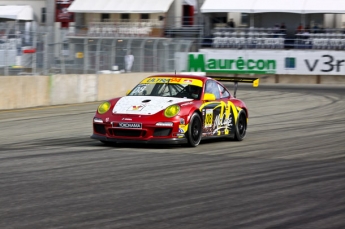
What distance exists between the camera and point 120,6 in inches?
1858

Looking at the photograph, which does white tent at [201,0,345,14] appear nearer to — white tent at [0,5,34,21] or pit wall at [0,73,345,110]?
white tent at [0,5,34,21]

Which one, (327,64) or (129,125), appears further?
(327,64)

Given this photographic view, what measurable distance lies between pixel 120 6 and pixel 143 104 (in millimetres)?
35688

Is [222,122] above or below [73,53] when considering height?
below

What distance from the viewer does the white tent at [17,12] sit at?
160 feet

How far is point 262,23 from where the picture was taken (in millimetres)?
43844

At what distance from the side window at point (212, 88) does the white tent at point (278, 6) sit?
27.2 m

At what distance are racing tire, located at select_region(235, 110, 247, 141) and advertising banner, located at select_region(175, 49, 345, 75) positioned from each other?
22.2 metres

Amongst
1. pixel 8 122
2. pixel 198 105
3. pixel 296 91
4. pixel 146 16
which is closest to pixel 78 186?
pixel 198 105

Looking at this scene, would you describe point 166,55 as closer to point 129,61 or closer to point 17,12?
point 129,61

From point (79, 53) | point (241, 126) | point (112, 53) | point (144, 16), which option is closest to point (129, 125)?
point (241, 126)

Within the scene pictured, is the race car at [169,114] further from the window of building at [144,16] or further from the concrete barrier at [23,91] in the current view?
the window of building at [144,16]

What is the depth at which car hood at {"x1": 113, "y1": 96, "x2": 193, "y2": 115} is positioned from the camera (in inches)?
469

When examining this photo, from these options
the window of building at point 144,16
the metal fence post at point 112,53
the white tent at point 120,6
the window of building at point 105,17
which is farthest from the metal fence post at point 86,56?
the window of building at point 105,17
